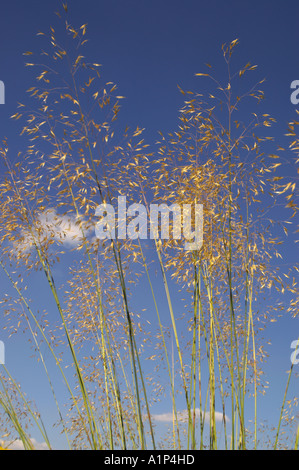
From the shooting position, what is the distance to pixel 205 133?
3533mm

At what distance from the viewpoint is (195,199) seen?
11.1ft

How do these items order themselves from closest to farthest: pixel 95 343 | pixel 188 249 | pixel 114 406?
pixel 188 249 < pixel 114 406 < pixel 95 343

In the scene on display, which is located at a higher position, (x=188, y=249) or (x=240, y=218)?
(x=240, y=218)

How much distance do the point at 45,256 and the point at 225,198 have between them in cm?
138

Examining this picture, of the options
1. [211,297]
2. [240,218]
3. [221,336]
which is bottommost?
[221,336]

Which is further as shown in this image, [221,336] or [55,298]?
[221,336]

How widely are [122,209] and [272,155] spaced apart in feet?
3.57

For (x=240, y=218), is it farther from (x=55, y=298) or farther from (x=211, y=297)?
(x=55, y=298)

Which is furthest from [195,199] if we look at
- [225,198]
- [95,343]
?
[95,343]
